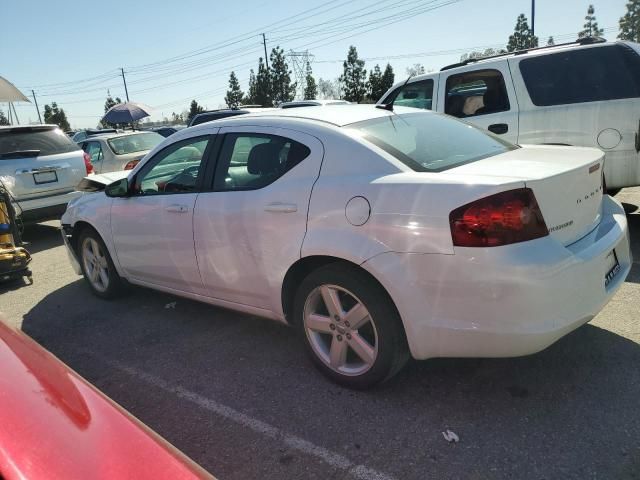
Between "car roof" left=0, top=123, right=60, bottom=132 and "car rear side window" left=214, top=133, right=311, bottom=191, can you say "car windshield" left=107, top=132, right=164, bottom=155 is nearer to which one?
"car roof" left=0, top=123, right=60, bottom=132

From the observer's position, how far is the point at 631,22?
283 ft

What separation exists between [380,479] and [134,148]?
34.1 feet

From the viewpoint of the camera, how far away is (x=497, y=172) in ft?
8.57

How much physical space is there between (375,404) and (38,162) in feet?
23.4

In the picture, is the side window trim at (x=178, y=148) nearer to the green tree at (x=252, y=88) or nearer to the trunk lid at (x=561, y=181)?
the trunk lid at (x=561, y=181)

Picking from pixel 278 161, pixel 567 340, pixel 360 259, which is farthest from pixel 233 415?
pixel 567 340

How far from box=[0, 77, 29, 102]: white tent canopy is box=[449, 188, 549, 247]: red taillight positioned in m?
13.0

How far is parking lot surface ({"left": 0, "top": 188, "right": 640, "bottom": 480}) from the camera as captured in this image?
2389mm

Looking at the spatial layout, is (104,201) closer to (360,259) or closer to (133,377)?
(133,377)

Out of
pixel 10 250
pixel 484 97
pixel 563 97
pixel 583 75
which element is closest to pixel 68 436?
pixel 10 250

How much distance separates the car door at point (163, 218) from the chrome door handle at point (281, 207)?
784mm

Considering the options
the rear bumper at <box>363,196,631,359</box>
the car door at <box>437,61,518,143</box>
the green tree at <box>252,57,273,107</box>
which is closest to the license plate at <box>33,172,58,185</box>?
the car door at <box>437,61,518,143</box>

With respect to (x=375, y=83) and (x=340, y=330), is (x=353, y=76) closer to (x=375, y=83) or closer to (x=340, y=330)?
(x=375, y=83)

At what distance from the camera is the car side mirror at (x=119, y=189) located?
4.40m
